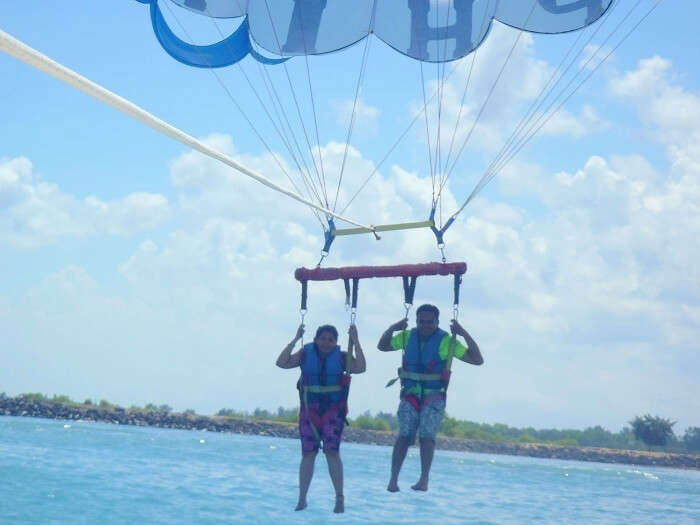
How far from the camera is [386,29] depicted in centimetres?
935

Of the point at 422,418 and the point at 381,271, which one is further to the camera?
the point at 422,418

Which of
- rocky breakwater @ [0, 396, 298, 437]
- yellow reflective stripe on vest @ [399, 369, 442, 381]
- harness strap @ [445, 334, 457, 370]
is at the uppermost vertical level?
rocky breakwater @ [0, 396, 298, 437]

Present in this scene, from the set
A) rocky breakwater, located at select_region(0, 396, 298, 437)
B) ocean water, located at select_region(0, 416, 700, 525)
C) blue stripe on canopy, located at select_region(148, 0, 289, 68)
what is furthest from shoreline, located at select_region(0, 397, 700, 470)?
blue stripe on canopy, located at select_region(148, 0, 289, 68)

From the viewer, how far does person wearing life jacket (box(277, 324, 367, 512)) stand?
7617mm

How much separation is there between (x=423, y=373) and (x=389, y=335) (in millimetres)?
395

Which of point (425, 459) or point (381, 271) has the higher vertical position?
point (381, 271)

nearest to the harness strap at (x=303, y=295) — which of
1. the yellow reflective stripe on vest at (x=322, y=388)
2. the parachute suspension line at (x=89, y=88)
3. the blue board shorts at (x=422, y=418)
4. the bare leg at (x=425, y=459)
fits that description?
the yellow reflective stripe on vest at (x=322, y=388)

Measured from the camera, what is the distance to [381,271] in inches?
294

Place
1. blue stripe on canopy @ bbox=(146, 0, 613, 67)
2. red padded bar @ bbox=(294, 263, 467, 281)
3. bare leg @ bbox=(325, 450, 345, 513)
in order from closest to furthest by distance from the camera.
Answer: red padded bar @ bbox=(294, 263, 467, 281), bare leg @ bbox=(325, 450, 345, 513), blue stripe on canopy @ bbox=(146, 0, 613, 67)

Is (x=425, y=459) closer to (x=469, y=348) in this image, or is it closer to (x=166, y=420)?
(x=469, y=348)

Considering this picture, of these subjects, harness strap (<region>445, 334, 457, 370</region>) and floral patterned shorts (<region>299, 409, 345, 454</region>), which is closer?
harness strap (<region>445, 334, 457, 370</region>)

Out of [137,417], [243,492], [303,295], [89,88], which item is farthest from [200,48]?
[137,417]

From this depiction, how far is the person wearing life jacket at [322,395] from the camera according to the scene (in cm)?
762

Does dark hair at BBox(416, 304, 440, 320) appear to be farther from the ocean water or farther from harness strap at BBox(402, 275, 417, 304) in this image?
the ocean water
